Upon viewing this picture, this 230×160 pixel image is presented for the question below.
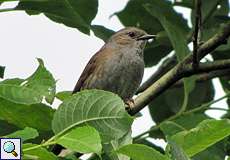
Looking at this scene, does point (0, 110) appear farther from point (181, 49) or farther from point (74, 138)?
point (181, 49)

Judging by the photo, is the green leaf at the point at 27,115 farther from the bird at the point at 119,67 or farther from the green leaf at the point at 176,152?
the bird at the point at 119,67

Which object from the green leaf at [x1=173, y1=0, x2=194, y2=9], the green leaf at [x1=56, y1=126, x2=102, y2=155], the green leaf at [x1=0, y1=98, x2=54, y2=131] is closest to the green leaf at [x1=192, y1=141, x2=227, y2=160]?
the green leaf at [x1=0, y1=98, x2=54, y2=131]

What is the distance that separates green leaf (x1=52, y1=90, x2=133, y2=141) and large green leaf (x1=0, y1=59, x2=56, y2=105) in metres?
0.24

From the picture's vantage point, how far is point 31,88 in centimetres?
348

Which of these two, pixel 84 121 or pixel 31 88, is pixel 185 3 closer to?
pixel 31 88

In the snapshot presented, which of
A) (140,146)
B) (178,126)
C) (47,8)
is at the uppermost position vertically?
(47,8)

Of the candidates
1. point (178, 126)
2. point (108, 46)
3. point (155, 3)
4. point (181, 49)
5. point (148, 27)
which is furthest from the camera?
point (108, 46)

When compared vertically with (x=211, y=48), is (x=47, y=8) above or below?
above

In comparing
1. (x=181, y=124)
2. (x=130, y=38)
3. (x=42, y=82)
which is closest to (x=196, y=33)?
(x=181, y=124)

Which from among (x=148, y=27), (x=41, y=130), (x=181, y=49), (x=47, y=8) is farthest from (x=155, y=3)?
(x=41, y=130)

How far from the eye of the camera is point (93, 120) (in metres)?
3.21

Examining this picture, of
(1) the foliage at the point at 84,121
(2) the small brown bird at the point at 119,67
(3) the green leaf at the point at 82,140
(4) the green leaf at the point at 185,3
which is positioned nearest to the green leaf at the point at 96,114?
(1) the foliage at the point at 84,121

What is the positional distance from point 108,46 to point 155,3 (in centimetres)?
140

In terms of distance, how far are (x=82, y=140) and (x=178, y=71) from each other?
4.82ft
